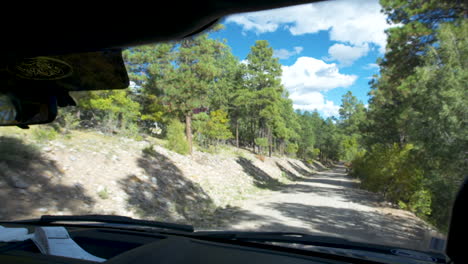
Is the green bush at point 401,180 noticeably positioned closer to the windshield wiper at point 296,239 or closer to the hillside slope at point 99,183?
the hillside slope at point 99,183

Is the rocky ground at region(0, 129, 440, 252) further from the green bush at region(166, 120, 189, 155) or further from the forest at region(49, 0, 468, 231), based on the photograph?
the green bush at region(166, 120, 189, 155)

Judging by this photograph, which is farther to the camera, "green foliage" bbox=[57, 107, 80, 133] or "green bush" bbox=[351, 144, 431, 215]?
"green foliage" bbox=[57, 107, 80, 133]

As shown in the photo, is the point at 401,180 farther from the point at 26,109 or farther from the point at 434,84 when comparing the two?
the point at 26,109

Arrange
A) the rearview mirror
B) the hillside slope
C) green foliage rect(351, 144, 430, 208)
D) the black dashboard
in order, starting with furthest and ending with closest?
green foliage rect(351, 144, 430, 208)
the hillside slope
the rearview mirror
the black dashboard

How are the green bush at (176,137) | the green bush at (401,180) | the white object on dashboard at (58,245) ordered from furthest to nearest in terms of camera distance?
the green bush at (176,137)
the green bush at (401,180)
the white object on dashboard at (58,245)

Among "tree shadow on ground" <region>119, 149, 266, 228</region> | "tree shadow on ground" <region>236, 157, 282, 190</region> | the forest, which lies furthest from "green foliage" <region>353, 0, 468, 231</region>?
"tree shadow on ground" <region>236, 157, 282, 190</region>

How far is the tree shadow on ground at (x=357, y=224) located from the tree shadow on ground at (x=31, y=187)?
477cm

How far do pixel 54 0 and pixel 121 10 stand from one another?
21cm

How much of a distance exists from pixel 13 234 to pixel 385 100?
1757 centimetres

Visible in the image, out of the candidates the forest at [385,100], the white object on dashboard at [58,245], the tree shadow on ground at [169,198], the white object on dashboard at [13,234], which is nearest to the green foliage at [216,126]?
the forest at [385,100]

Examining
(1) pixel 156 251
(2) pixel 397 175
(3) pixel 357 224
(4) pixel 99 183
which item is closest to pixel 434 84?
(3) pixel 357 224

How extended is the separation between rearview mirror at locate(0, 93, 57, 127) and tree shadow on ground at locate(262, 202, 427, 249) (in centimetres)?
593

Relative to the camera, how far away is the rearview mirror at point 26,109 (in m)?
2.29

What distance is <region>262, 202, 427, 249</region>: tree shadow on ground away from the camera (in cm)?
682
